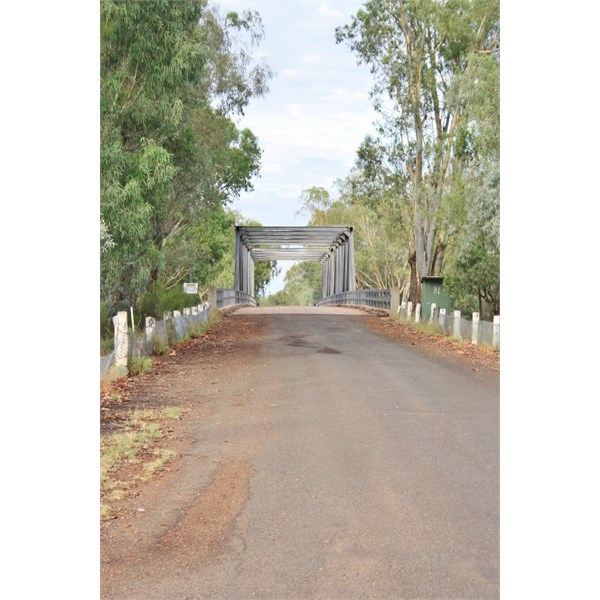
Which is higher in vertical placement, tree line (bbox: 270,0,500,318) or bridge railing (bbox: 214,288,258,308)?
tree line (bbox: 270,0,500,318)

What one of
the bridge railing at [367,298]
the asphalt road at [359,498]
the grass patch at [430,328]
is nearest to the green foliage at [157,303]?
the grass patch at [430,328]

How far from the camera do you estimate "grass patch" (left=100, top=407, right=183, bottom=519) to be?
5.61 m

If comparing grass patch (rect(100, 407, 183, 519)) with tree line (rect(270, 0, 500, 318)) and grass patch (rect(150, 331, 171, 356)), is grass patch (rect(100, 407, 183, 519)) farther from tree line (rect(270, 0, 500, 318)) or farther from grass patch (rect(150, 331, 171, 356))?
tree line (rect(270, 0, 500, 318))

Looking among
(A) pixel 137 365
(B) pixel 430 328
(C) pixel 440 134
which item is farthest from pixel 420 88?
(A) pixel 137 365

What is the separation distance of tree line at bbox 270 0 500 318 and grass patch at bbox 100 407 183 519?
9.91 meters

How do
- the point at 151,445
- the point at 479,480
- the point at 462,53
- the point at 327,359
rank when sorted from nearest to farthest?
the point at 479,480
the point at 151,445
the point at 327,359
the point at 462,53

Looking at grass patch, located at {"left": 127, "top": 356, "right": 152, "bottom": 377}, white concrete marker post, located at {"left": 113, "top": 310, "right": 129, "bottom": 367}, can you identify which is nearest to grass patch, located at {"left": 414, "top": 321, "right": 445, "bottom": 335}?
grass patch, located at {"left": 127, "top": 356, "right": 152, "bottom": 377}

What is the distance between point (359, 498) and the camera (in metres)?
5.21

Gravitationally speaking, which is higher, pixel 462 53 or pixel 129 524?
pixel 462 53

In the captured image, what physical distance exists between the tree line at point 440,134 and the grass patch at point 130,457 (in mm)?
9909
